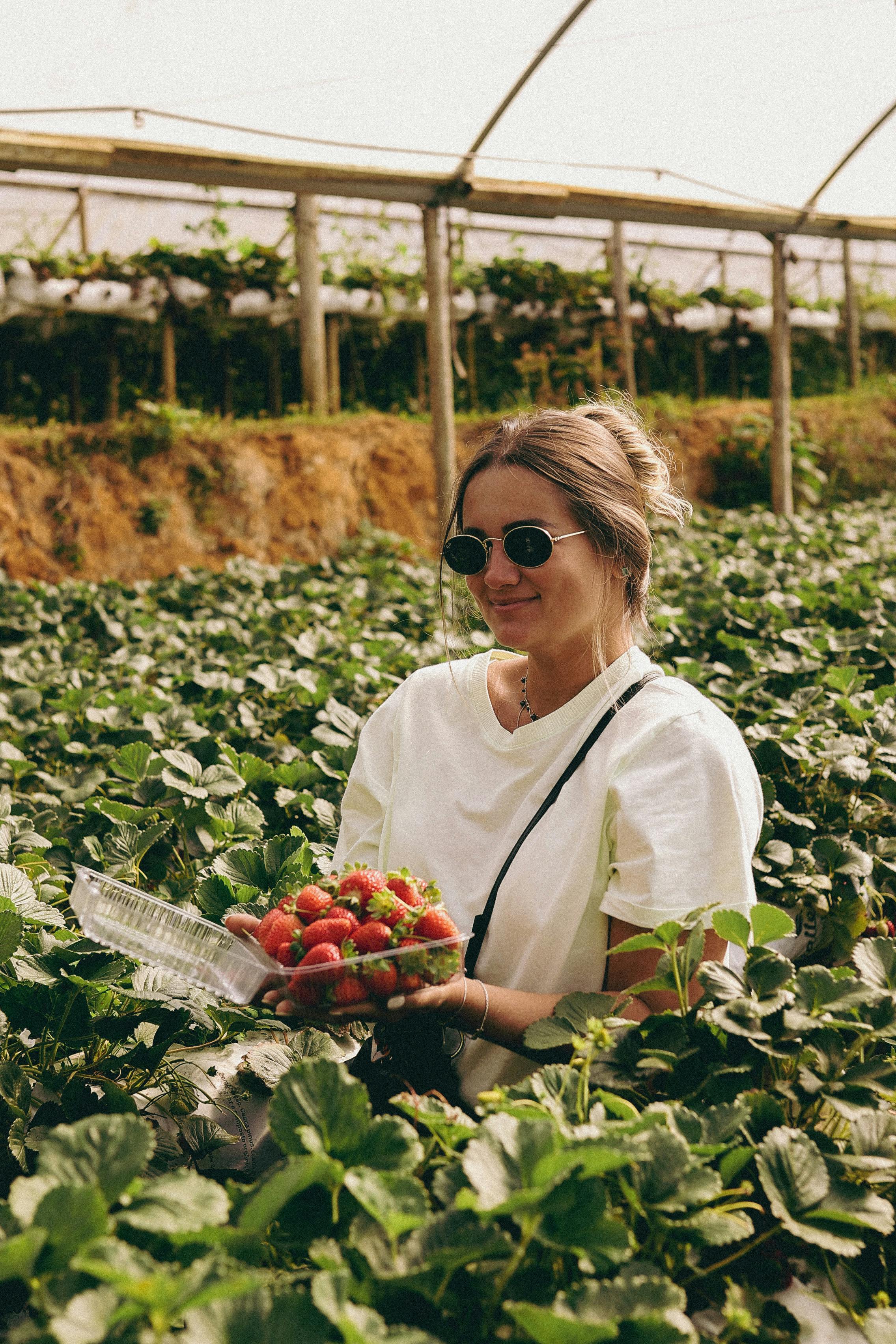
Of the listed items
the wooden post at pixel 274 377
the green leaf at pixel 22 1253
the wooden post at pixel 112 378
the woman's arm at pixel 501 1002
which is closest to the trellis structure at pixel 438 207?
the wooden post at pixel 274 377

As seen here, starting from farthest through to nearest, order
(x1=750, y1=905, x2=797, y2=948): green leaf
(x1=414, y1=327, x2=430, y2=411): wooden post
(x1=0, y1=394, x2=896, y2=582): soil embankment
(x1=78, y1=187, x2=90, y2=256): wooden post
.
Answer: (x1=414, y1=327, x2=430, y2=411): wooden post → (x1=78, y1=187, x2=90, y2=256): wooden post → (x1=0, y1=394, x2=896, y2=582): soil embankment → (x1=750, y1=905, x2=797, y2=948): green leaf

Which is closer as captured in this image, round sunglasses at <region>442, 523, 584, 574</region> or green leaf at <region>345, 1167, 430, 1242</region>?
green leaf at <region>345, 1167, 430, 1242</region>

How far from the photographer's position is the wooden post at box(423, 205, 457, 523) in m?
6.70

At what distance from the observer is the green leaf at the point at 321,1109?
3.38ft

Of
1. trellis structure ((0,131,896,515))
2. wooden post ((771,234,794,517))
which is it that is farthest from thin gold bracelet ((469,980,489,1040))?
wooden post ((771,234,794,517))

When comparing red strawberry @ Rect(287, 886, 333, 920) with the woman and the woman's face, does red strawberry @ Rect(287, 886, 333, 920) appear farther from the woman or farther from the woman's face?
the woman's face

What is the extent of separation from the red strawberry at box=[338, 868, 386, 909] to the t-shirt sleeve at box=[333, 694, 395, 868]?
1.81ft

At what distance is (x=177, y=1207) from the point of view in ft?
3.05

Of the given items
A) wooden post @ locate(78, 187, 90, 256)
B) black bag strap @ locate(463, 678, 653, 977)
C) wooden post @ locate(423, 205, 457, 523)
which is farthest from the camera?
wooden post @ locate(78, 187, 90, 256)

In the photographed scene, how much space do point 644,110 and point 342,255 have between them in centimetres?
518

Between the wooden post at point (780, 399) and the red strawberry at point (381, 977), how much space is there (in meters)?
7.92

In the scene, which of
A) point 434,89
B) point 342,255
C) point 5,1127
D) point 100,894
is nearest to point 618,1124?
point 100,894

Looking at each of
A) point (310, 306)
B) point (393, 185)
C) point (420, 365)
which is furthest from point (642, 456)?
point (420, 365)

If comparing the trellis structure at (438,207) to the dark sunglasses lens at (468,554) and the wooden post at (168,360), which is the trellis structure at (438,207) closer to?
the wooden post at (168,360)
